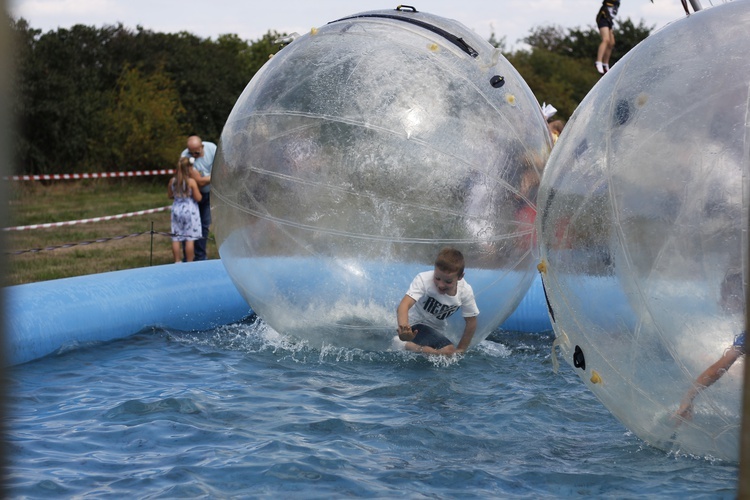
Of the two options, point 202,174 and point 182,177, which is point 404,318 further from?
point 202,174

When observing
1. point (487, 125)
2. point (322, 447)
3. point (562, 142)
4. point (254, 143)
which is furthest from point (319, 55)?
point (322, 447)

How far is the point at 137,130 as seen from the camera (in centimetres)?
2214

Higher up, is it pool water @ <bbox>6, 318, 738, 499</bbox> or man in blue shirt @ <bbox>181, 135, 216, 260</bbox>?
man in blue shirt @ <bbox>181, 135, 216, 260</bbox>

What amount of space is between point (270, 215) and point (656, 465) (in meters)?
2.68

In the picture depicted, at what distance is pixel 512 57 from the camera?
3469 cm

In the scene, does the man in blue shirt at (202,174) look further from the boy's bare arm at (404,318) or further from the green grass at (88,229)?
the boy's bare arm at (404,318)

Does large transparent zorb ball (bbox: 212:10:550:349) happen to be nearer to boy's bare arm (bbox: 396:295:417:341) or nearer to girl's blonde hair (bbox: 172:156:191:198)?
boy's bare arm (bbox: 396:295:417:341)

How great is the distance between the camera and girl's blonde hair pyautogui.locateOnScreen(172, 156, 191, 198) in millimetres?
9898

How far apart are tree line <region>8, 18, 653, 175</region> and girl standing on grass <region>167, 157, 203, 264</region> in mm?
9053

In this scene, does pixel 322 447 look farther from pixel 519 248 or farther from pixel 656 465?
pixel 519 248

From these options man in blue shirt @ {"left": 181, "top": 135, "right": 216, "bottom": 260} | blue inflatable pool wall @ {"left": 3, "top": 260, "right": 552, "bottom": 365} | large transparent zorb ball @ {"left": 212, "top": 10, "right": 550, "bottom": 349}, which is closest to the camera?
large transparent zorb ball @ {"left": 212, "top": 10, "right": 550, "bottom": 349}

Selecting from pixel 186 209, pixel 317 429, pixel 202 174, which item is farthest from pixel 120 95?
pixel 317 429

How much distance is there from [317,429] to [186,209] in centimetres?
539

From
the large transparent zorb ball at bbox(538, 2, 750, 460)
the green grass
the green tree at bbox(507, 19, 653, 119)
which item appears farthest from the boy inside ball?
the green tree at bbox(507, 19, 653, 119)
